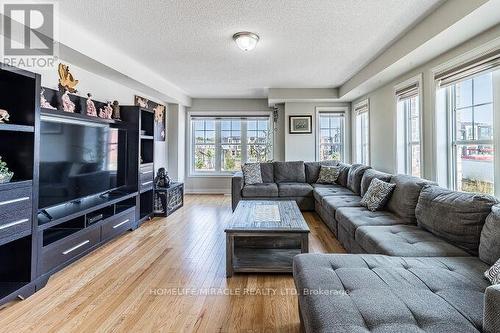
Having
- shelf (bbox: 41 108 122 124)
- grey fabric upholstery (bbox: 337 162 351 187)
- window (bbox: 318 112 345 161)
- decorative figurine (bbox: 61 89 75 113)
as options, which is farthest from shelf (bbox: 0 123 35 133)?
window (bbox: 318 112 345 161)

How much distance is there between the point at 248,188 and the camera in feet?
16.4

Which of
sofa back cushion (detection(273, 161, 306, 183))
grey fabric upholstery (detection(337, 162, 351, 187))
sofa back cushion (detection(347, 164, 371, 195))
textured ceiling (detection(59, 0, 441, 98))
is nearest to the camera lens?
textured ceiling (detection(59, 0, 441, 98))

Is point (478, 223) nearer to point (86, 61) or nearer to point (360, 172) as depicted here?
point (360, 172)

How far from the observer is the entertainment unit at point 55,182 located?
2156 mm

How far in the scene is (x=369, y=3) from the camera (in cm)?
241

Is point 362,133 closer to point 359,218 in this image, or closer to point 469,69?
point 469,69

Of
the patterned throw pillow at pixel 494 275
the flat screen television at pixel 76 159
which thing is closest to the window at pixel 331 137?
the flat screen television at pixel 76 159

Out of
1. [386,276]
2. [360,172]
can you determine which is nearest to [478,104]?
[360,172]

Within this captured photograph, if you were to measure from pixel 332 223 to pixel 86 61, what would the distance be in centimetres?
363

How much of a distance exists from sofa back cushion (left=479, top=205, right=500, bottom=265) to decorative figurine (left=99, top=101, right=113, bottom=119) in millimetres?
4184

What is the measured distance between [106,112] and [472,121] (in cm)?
441

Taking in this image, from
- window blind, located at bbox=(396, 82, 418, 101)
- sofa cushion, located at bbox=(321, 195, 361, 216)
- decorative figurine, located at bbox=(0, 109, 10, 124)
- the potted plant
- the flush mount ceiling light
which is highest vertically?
the flush mount ceiling light

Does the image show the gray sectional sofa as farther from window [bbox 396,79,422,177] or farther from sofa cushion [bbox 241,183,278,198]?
sofa cushion [bbox 241,183,278,198]

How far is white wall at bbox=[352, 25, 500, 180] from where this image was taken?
2.76 meters
